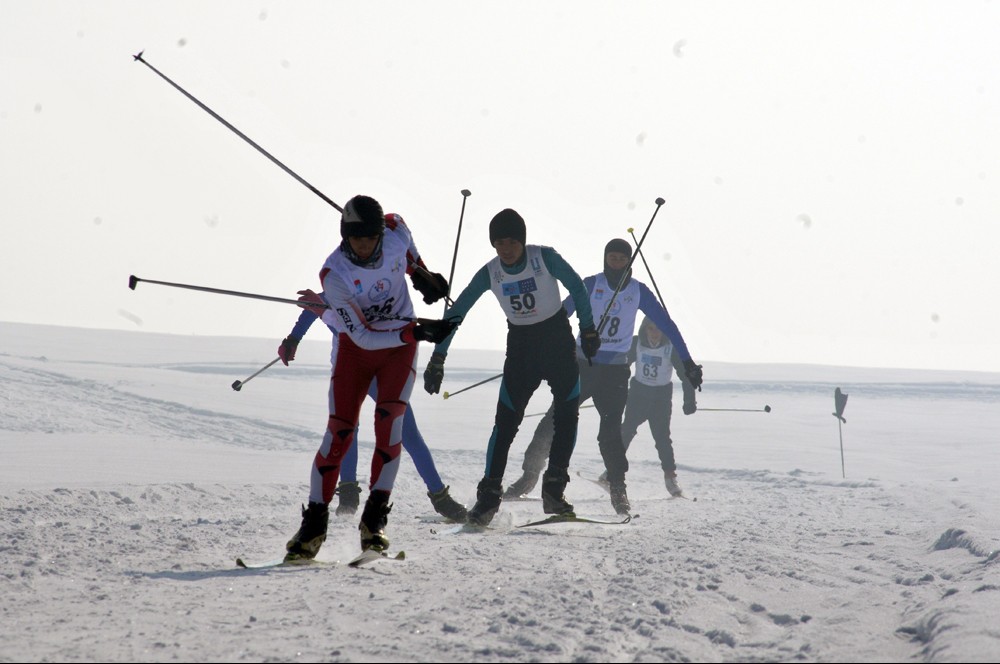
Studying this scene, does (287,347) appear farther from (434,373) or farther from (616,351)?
(616,351)

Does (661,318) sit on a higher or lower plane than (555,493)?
higher

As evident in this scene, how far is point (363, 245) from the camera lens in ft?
16.5

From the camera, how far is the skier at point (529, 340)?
6531 millimetres

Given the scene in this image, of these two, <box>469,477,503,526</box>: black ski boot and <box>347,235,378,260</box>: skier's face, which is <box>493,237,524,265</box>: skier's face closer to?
<box>469,477,503,526</box>: black ski boot

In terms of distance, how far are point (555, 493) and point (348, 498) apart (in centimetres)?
166

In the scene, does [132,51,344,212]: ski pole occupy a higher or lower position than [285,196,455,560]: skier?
higher

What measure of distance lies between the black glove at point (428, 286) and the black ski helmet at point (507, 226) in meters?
1.17

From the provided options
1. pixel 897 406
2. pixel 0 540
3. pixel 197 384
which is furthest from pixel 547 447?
pixel 897 406

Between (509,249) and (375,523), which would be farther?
(509,249)

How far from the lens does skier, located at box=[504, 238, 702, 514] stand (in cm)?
818

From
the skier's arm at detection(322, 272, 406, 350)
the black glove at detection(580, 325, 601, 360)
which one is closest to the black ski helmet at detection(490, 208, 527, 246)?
the black glove at detection(580, 325, 601, 360)

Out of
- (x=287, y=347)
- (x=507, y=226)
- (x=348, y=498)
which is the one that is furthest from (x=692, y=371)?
(x=287, y=347)

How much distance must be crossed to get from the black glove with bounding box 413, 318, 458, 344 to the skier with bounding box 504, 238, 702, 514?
9.73ft

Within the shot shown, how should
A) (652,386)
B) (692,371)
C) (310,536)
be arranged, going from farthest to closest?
1. (652,386)
2. (692,371)
3. (310,536)
